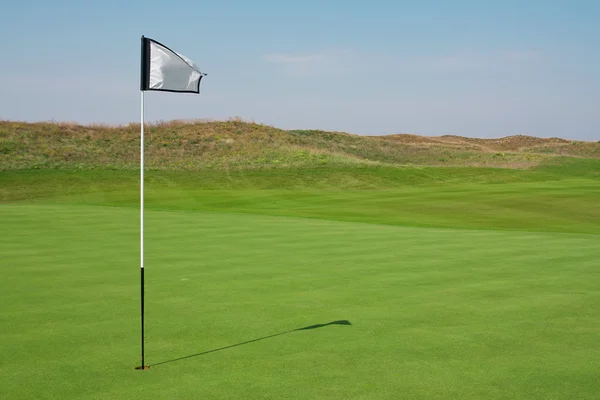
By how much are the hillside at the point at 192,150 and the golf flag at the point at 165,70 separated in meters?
45.2

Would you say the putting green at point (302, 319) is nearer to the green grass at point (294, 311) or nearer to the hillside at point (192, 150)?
the green grass at point (294, 311)

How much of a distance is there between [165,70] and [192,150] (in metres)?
55.8

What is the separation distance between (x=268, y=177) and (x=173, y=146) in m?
18.8

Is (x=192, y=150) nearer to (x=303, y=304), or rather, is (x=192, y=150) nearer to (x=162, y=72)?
(x=303, y=304)

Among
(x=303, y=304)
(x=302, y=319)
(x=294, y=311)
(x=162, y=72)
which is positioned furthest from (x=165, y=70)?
(x=303, y=304)

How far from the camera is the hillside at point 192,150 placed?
5488 cm

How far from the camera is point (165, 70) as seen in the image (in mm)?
7348

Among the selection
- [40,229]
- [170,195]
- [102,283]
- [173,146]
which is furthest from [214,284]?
[173,146]

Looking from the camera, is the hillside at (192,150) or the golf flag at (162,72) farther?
the hillside at (192,150)

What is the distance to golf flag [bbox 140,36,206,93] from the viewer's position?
23.8 ft

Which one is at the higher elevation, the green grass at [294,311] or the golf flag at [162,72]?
the golf flag at [162,72]

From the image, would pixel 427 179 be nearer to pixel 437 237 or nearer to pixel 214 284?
Answer: pixel 437 237

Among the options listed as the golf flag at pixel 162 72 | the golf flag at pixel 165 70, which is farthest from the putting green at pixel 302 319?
the golf flag at pixel 165 70

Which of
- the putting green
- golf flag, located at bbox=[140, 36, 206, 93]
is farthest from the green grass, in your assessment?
golf flag, located at bbox=[140, 36, 206, 93]
